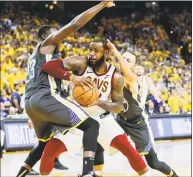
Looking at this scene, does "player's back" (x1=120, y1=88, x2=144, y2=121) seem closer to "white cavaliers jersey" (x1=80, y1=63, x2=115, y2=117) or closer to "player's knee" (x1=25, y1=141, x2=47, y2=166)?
"white cavaliers jersey" (x1=80, y1=63, x2=115, y2=117)

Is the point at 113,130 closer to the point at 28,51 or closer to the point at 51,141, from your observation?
the point at 51,141

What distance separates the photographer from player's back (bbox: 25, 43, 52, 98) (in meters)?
5.05

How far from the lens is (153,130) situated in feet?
45.3

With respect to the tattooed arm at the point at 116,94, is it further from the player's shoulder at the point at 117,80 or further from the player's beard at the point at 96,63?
the player's beard at the point at 96,63

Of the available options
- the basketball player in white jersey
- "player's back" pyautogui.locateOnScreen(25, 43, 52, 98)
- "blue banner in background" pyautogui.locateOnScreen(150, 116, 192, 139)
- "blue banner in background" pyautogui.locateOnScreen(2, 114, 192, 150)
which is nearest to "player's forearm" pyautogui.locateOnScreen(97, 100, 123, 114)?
the basketball player in white jersey

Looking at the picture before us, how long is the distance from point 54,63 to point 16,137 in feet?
21.9

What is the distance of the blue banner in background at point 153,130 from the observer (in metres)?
11.2

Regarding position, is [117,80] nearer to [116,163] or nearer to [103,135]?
[103,135]

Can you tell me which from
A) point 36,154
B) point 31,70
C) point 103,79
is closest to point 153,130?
point 36,154

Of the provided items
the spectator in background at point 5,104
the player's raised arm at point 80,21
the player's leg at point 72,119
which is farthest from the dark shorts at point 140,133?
the spectator in background at point 5,104

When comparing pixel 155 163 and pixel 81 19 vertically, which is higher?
pixel 81 19

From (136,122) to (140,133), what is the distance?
0.15 meters

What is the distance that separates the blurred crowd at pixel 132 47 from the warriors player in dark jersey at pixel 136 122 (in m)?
4.97

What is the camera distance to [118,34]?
21.7 m
